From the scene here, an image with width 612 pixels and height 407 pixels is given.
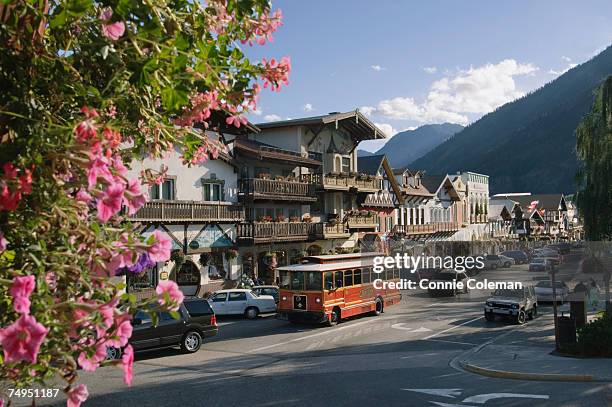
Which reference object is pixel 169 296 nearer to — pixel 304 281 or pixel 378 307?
pixel 304 281

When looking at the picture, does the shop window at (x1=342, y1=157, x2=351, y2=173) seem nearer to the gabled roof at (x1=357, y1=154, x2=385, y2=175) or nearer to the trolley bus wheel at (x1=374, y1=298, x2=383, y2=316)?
the gabled roof at (x1=357, y1=154, x2=385, y2=175)

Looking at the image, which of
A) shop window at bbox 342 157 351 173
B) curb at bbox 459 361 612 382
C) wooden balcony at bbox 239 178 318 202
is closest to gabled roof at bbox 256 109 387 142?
shop window at bbox 342 157 351 173

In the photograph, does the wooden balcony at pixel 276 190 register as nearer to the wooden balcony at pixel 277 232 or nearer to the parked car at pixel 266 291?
the wooden balcony at pixel 277 232

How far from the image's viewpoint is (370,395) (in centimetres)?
1278

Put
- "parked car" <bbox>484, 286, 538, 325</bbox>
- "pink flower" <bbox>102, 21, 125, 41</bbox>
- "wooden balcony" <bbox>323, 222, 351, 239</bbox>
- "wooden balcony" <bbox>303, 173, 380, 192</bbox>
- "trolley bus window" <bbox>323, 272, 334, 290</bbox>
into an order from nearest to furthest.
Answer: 1. "pink flower" <bbox>102, 21, 125, 41</bbox>
2. "trolley bus window" <bbox>323, 272, 334, 290</bbox>
3. "parked car" <bbox>484, 286, 538, 325</bbox>
4. "wooden balcony" <bbox>323, 222, 351, 239</bbox>
5. "wooden balcony" <bbox>303, 173, 380, 192</bbox>

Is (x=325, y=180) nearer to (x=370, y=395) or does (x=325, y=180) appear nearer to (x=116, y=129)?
(x=370, y=395)

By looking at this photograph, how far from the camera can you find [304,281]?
24375 millimetres

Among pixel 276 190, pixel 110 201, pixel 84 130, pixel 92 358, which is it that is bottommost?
pixel 92 358

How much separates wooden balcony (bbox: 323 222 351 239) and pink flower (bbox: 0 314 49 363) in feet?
122

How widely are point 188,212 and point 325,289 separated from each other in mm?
9867

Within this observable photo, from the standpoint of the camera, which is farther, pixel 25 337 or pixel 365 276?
pixel 365 276

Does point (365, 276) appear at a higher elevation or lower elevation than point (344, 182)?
lower

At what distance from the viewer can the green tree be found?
22.0 meters

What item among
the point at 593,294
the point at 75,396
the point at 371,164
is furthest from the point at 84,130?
the point at 371,164
